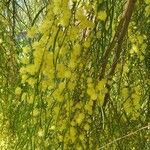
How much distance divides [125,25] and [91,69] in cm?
13

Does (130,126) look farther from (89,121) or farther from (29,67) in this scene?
(29,67)

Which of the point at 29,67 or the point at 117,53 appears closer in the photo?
the point at 29,67

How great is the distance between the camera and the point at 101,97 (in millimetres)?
1169

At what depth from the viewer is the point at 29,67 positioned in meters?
1.13

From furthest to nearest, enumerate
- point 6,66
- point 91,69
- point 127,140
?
1. point 6,66
2. point 127,140
3. point 91,69

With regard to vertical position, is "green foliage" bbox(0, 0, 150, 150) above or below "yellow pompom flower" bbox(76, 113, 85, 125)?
above

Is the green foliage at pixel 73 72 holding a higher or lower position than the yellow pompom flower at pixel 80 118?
higher

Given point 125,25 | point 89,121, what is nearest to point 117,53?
point 125,25

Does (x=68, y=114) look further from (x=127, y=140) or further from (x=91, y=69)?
(x=127, y=140)

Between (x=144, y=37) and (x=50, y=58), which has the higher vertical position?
(x=144, y=37)

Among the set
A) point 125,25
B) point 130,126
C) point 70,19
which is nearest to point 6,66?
point 130,126

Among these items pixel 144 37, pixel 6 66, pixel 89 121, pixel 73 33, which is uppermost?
pixel 6 66

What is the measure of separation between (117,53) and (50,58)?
0.26m

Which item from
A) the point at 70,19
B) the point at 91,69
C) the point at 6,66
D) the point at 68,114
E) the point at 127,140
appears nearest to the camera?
the point at 70,19
